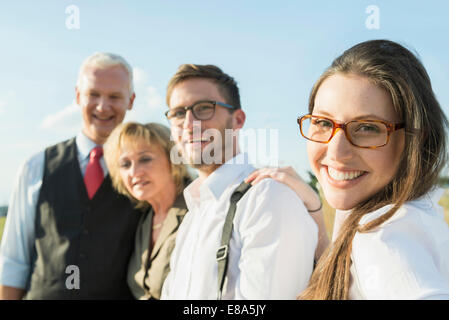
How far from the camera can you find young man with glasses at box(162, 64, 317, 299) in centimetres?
189

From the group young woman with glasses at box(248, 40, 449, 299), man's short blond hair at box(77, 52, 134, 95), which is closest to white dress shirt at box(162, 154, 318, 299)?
young woman with glasses at box(248, 40, 449, 299)

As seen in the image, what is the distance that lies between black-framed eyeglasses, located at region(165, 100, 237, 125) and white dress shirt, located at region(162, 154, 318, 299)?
0.61 m

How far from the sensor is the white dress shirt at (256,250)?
6.13 ft

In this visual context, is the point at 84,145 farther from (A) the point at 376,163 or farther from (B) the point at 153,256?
(A) the point at 376,163

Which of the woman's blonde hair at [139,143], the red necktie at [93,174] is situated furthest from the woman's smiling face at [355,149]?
the red necktie at [93,174]

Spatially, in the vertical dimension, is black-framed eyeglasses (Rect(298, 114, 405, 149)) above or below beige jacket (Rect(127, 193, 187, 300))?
above

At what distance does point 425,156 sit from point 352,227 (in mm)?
330

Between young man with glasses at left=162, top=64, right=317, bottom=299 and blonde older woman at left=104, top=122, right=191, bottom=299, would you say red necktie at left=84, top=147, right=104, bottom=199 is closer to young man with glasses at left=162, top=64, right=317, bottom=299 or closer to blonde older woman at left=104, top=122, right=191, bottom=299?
blonde older woman at left=104, top=122, right=191, bottom=299

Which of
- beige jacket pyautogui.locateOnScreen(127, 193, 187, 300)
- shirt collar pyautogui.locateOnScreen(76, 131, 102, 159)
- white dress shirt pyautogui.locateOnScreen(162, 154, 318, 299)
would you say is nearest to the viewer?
white dress shirt pyautogui.locateOnScreen(162, 154, 318, 299)

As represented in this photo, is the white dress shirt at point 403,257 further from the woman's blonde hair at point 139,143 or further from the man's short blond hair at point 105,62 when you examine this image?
the man's short blond hair at point 105,62

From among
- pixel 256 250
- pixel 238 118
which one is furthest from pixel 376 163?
pixel 238 118

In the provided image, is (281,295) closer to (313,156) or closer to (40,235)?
(313,156)

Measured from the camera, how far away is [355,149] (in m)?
1.32

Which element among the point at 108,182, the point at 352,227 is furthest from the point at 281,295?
the point at 108,182
